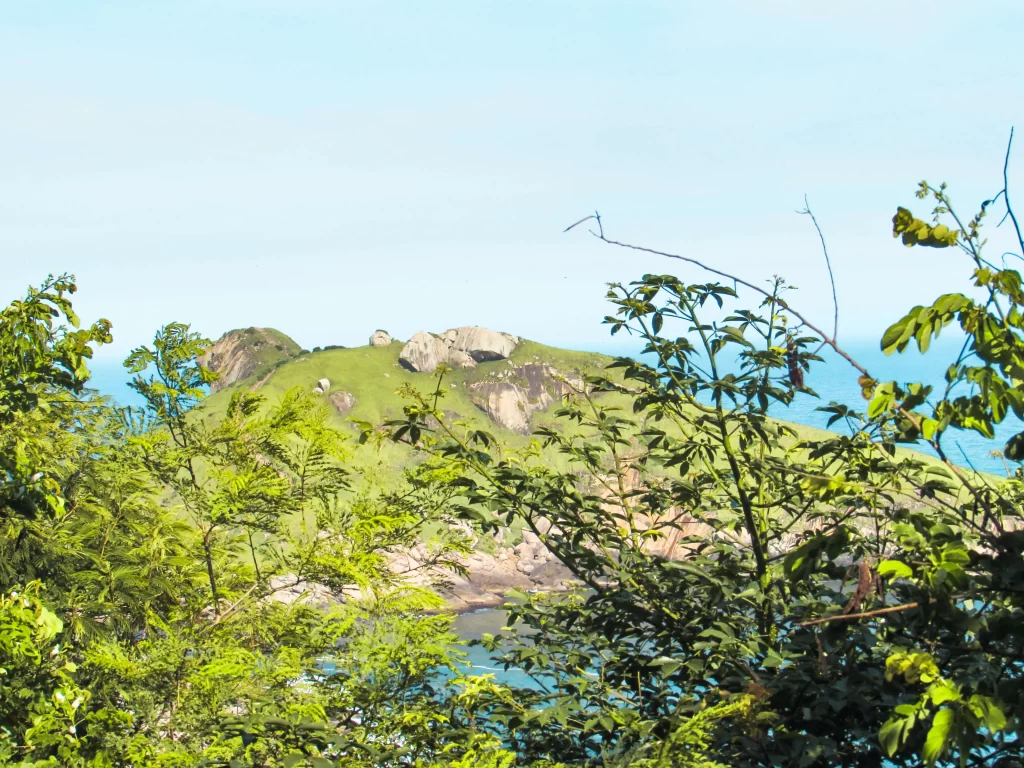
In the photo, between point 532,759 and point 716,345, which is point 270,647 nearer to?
point 532,759

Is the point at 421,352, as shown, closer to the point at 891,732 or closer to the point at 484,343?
the point at 484,343

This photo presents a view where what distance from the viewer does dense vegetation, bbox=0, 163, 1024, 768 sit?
8.91ft

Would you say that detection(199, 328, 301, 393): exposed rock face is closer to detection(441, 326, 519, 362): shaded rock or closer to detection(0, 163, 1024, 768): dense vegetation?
detection(441, 326, 519, 362): shaded rock

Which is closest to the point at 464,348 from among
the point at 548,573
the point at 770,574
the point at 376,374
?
the point at 376,374

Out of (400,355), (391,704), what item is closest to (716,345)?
(391,704)

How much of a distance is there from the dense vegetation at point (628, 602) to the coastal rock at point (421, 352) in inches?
5110

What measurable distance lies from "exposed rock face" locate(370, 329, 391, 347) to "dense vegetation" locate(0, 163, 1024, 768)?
136 meters

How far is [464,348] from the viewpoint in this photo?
141 metres

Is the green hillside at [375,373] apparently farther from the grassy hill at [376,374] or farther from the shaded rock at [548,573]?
the shaded rock at [548,573]

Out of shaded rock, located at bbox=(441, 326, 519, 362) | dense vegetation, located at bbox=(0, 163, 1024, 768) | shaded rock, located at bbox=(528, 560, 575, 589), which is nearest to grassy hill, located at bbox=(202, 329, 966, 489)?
shaded rock, located at bbox=(441, 326, 519, 362)

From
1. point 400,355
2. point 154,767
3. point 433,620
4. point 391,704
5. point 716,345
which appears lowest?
point 154,767

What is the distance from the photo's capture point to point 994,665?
3145mm

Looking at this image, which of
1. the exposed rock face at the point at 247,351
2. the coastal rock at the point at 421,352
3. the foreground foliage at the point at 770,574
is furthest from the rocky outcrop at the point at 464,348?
the foreground foliage at the point at 770,574

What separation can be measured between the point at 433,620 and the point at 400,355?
135 metres
